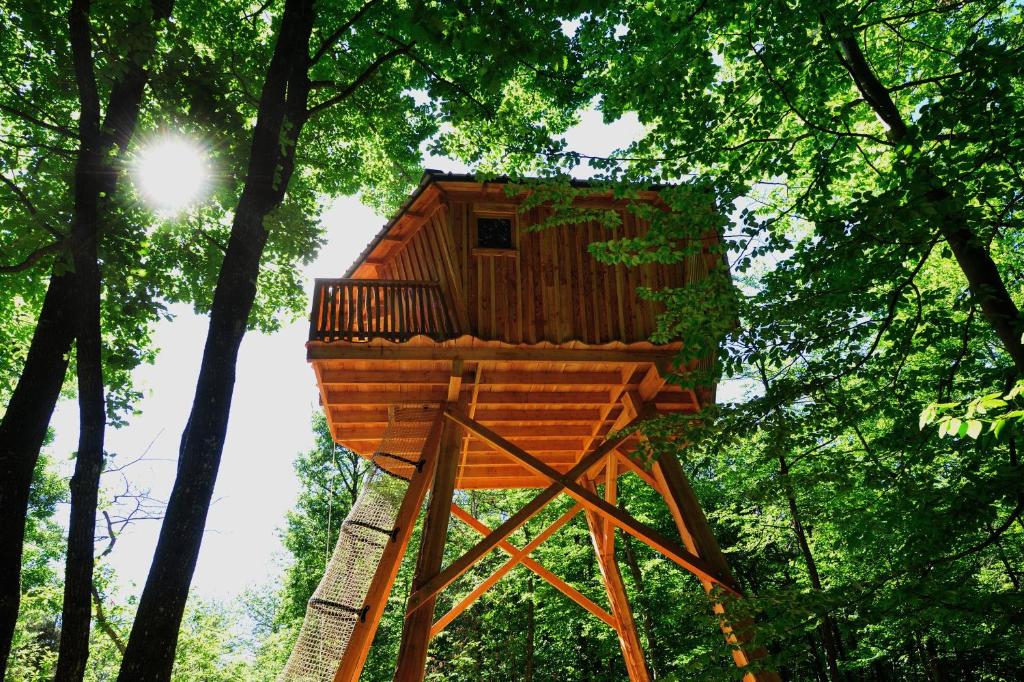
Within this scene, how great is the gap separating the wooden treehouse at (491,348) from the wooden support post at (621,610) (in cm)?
230

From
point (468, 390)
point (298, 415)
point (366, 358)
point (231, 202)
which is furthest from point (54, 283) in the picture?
point (298, 415)

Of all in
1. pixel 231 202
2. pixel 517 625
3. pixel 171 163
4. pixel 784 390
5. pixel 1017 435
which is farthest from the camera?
pixel 517 625

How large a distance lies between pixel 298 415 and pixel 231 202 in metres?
16.1

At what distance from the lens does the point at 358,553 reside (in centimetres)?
843

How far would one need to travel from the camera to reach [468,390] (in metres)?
9.12

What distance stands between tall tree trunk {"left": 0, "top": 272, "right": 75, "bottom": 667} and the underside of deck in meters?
2.67

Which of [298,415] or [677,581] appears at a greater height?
[298,415]

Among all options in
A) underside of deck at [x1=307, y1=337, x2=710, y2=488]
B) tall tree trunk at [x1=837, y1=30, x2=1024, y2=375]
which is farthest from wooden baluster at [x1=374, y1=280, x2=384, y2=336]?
tall tree trunk at [x1=837, y1=30, x2=1024, y2=375]

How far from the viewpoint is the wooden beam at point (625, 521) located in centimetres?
761

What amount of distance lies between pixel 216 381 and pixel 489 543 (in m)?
4.49

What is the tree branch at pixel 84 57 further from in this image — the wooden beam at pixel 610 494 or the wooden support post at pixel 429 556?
the wooden beam at pixel 610 494

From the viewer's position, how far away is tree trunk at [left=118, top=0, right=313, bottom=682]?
3.53 metres

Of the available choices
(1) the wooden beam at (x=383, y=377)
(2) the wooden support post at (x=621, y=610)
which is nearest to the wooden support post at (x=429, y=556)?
(1) the wooden beam at (x=383, y=377)

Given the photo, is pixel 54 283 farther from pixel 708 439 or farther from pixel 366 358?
pixel 708 439
